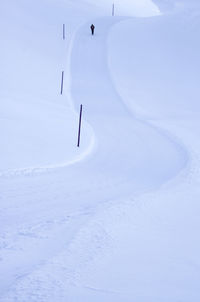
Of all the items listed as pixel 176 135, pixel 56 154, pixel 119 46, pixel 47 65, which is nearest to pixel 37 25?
pixel 119 46

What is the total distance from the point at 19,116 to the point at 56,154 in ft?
8.36

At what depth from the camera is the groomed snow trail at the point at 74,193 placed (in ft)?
15.6

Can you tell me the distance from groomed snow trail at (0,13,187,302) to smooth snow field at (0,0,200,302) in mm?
25

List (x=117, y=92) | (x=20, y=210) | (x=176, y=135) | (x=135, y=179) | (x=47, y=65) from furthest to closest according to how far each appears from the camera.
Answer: (x=47, y=65), (x=117, y=92), (x=176, y=135), (x=135, y=179), (x=20, y=210)

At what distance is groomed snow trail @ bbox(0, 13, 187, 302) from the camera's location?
476 centimetres

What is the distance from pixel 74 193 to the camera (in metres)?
7.82

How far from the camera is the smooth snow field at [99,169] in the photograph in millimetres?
4684

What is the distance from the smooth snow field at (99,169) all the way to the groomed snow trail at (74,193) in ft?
0.08

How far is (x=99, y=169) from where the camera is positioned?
9570mm

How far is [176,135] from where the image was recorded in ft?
44.9

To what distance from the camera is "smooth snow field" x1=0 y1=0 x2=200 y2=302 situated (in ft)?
15.4

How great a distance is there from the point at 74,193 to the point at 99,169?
186 centimetres

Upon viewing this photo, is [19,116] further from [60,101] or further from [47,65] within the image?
[47,65]

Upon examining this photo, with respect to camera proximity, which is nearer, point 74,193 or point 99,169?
point 74,193
